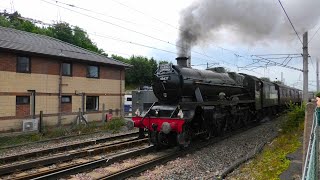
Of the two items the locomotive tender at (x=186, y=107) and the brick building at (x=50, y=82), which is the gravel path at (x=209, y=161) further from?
the brick building at (x=50, y=82)

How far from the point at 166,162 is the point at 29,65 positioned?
473 inches

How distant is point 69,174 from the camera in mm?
8078

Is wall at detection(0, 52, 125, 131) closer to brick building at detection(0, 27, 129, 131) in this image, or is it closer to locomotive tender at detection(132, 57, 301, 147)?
brick building at detection(0, 27, 129, 131)

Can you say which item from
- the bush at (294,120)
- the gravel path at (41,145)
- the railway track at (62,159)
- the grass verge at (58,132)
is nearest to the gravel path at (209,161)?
the bush at (294,120)

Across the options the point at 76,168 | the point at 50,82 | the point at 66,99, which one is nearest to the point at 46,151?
the point at 76,168

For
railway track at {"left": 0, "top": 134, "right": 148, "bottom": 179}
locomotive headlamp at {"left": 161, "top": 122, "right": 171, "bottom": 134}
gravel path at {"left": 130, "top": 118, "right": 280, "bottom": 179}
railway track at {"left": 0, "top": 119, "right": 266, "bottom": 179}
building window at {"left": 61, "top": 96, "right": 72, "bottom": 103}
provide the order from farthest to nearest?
building window at {"left": 61, "top": 96, "right": 72, "bottom": 103}, locomotive headlamp at {"left": 161, "top": 122, "right": 171, "bottom": 134}, railway track at {"left": 0, "top": 134, "right": 148, "bottom": 179}, gravel path at {"left": 130, "top": 118, "right": 280, "bottom": 179}, railway track at {"left": 0, "top": 119, "right": 266, "bottom": 179}

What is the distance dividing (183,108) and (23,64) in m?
11.4

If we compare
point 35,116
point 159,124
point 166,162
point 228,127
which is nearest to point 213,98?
point 228,127

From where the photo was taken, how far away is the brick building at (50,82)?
17141 mm

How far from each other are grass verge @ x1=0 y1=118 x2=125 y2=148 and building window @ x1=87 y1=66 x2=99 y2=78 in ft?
16.8

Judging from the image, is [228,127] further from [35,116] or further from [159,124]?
[35,116]

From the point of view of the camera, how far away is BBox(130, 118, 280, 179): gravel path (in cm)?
839

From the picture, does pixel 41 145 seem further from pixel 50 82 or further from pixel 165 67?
pixel 50 82

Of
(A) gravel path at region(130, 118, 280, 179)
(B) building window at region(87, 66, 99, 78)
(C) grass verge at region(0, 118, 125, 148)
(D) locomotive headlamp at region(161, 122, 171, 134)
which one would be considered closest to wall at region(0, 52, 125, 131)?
(B) building window at region(87, 66, 99, 78)
